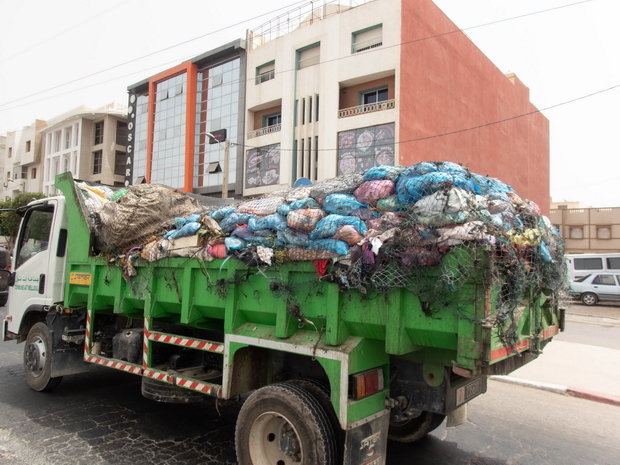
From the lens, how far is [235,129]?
26234 millimetres

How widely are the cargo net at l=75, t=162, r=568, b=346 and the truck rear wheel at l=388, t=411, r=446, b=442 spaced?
164 cm

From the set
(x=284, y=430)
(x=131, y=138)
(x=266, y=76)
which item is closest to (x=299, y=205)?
(x=284, y=430)

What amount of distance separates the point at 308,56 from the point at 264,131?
478cm

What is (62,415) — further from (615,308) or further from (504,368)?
(615,308)

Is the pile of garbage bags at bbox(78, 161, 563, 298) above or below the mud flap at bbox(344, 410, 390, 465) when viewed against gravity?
above

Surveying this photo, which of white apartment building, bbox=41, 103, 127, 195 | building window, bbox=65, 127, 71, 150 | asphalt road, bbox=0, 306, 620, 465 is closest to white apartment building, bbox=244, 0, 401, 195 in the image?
asphalt road, bbox=0, 306, 620, 465

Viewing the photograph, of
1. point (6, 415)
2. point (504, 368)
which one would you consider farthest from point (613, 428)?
point (6, 415)

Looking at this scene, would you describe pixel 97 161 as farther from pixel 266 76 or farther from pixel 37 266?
pixel 37 266

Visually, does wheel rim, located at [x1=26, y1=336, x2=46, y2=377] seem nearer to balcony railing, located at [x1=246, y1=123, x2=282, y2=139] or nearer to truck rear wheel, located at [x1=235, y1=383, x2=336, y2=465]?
truck rear wheel, located at [x1=235, y1=383, x2=336, y2=465]

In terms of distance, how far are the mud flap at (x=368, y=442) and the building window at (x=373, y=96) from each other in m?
19.7

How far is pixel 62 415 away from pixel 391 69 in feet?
61.4

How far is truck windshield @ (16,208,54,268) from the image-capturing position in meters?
5.84

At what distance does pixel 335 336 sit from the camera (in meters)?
3.09

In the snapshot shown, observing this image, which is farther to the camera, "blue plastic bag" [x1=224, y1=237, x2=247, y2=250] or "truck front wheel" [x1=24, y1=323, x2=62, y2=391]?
"truck front wheel" [x1=24, y1=323, x2=62, y2=391]
